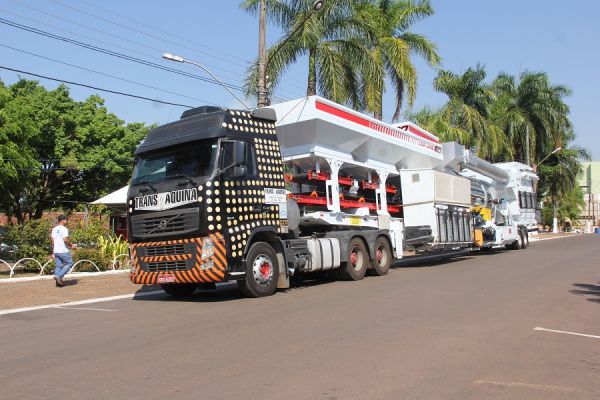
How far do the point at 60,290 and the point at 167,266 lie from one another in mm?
3839

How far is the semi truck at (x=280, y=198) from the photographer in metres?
10.1

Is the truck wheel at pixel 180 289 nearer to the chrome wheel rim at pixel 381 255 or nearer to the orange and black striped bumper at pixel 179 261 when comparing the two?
the orange and black striped bumper at pixel 179 261

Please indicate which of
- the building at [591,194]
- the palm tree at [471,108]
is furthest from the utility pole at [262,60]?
the building at [591,194]

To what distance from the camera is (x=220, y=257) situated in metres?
10.0

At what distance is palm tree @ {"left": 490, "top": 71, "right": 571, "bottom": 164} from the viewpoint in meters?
47.3

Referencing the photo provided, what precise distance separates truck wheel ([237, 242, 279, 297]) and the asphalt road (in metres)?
0.30

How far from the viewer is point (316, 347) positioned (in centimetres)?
639

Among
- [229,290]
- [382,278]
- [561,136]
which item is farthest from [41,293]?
[561,136]

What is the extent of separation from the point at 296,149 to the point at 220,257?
4226mm

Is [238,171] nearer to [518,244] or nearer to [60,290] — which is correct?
[60,290]

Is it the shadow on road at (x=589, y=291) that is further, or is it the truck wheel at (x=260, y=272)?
the truck wheel at (x=260, y=272)

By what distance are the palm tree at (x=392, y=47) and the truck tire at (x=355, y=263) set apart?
1108 centimetres

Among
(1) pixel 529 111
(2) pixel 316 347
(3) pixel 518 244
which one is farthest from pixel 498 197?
(1) pixel 529 111

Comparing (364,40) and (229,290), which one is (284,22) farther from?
(229,290)
